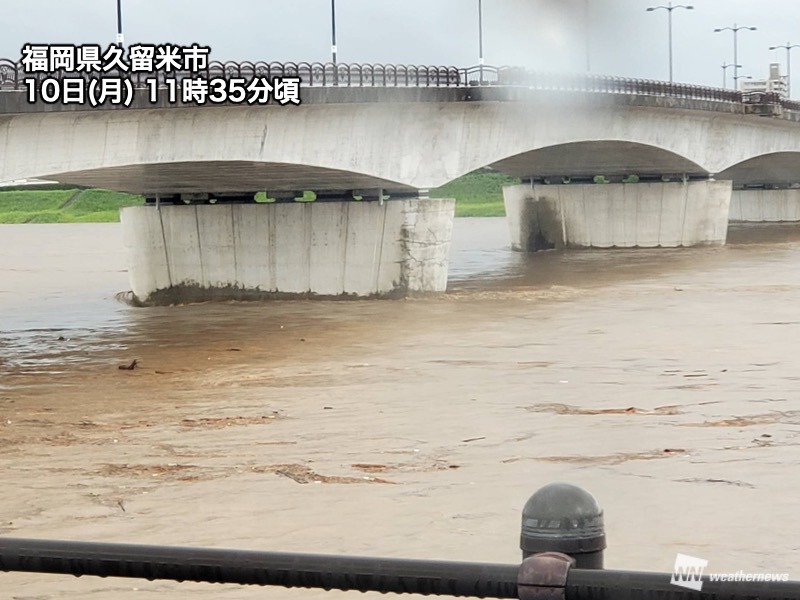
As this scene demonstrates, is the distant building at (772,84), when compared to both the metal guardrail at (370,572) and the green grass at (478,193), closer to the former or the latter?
the green grass at (478,193)

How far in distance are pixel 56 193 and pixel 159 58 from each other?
66.3 m

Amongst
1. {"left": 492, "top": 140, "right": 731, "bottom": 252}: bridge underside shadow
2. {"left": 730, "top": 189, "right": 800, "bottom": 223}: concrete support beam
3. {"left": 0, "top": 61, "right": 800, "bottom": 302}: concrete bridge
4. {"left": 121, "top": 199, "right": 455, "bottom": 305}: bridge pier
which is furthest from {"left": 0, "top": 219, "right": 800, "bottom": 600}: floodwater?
{"left": 730, "top": 189, "right": 800, "bottom": 223}: concrete support beam

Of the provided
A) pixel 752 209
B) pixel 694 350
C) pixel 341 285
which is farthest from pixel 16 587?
pixel 752 209

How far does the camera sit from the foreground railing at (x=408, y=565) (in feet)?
7.02

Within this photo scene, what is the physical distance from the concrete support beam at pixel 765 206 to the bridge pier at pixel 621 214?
19609 millimetres

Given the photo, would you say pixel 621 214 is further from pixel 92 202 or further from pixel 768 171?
pixel 92 202

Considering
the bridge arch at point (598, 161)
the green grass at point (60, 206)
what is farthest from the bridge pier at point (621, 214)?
the green grass at point (60, 206)

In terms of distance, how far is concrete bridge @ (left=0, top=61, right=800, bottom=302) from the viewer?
24.6m

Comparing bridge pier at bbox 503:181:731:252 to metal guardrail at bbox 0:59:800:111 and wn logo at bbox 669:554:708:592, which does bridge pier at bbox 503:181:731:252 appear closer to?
metal guardrail at bbox 0:59:800:111

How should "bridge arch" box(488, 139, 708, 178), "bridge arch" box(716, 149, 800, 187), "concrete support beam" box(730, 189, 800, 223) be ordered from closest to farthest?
"bridge arch" box(488, 139, 708, 178) < "bridge arch" box(716, 149, 800, 187) < "concrete support beam" box(730, 189, 800, 223)

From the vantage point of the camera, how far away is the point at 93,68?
22766 mm

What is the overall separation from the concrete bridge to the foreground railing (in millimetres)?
21399

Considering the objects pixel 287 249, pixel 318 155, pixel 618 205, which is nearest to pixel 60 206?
pixel 618 205

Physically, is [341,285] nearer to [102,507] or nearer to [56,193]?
[102,507]
